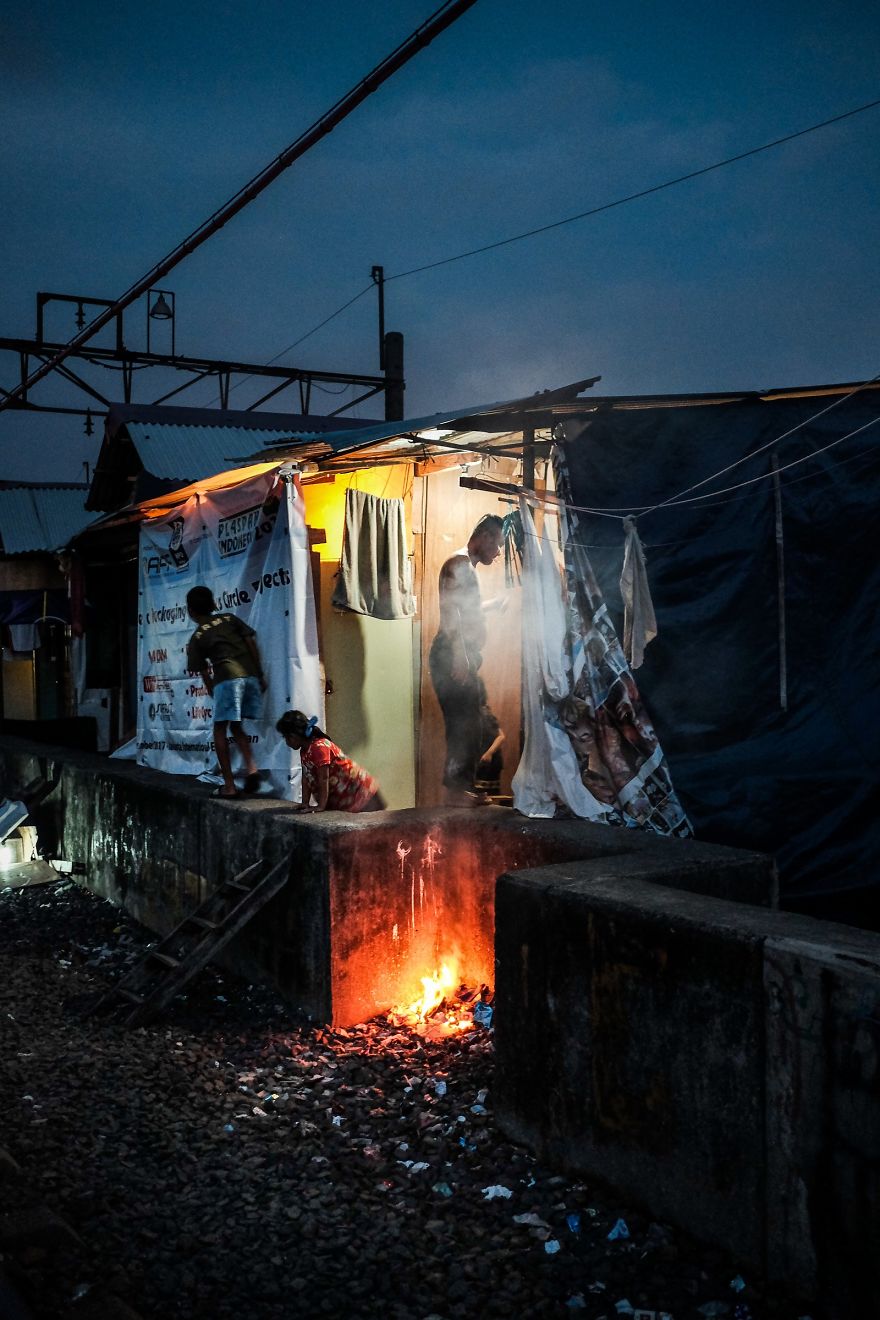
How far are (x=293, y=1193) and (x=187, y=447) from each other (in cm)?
1468

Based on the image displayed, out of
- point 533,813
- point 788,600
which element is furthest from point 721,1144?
point 788,600

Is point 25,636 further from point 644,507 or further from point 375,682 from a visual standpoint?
point 644,507

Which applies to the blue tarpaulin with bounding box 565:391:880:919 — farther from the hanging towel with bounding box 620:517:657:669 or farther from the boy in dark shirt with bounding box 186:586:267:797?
the boy in dark shirt with bounding box 186:586:267:797

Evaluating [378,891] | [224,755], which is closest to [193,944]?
[378,891]

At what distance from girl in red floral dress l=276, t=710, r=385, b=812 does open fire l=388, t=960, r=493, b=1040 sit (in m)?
1.40

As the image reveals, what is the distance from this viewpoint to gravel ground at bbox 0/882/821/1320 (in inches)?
134

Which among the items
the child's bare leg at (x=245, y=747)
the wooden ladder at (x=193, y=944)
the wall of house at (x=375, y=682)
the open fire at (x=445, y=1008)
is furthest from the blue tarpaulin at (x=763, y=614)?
the child's bare leg at (x=245, y=747)

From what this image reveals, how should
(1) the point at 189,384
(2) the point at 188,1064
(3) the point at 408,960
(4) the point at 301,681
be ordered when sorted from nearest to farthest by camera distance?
(2) the point at 188,1064 < (3) the point at 408,960 < (4) the point at 301,681 < (1) the point at 189,384

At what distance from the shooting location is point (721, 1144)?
3416 mm

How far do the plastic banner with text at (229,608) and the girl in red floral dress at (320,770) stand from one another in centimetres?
49

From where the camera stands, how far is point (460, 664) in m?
7.53

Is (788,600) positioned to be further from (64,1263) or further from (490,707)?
(64,1263)

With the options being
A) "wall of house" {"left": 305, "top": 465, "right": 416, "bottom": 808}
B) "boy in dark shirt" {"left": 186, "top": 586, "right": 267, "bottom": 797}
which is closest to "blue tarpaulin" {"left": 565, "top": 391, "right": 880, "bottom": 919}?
"wall of house" {"left": 305, "top": 465, "right": 416, "bottom": 808}

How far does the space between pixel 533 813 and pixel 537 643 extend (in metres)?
1.10
